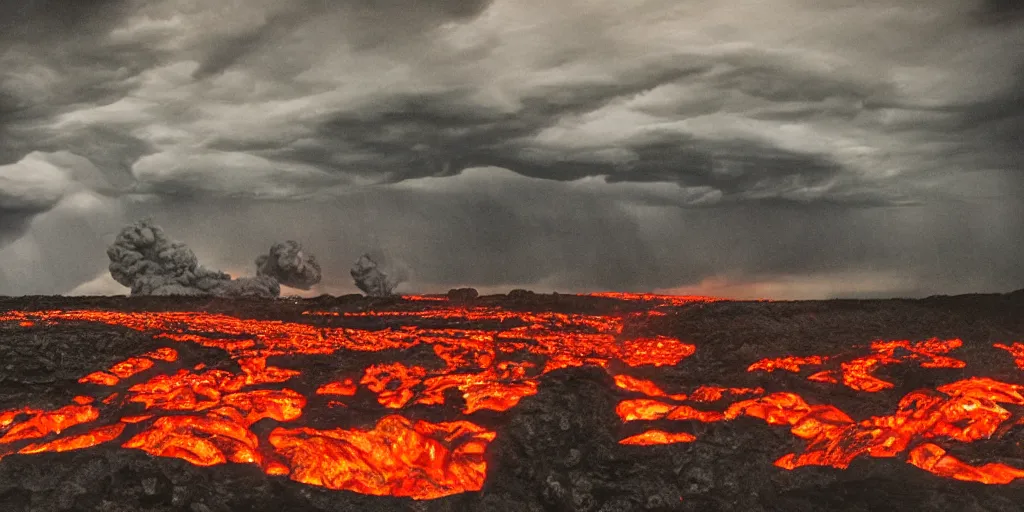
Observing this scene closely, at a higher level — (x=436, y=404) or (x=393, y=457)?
(x=436, y=404)

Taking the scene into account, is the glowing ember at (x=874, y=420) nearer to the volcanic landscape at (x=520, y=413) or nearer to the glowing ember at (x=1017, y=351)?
the volcanic landscape at (x=520, y=413)

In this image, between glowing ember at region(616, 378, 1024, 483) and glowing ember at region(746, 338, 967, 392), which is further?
glowing ember at region(746, 338, 967, 392)

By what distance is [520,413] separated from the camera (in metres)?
13.7

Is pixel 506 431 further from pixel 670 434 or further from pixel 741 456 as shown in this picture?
pixel 741 456

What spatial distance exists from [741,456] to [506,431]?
418 centimetres

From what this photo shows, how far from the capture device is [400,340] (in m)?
16.3

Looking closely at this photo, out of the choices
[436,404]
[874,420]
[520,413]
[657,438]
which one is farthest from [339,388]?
[874,420]

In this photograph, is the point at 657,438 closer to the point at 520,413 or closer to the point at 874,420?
the point at 520,413

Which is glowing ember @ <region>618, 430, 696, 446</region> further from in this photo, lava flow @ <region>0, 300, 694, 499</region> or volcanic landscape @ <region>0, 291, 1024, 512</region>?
lava flow @ <region>0, 300, 694, 499</region>

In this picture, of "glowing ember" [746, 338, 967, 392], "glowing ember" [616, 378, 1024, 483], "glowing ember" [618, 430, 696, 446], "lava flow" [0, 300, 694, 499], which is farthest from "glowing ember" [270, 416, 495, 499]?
"glowing ember" [746, 338, 967, 392]

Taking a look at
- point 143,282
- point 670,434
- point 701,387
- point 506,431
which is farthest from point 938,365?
point 143,282

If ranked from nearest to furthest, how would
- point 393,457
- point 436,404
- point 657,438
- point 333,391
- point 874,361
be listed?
point 393,457, point 657,438, point 436,404, point 333,391, point 874,361

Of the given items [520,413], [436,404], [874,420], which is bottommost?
[874,420]

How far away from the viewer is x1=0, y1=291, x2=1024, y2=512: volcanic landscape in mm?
12484
